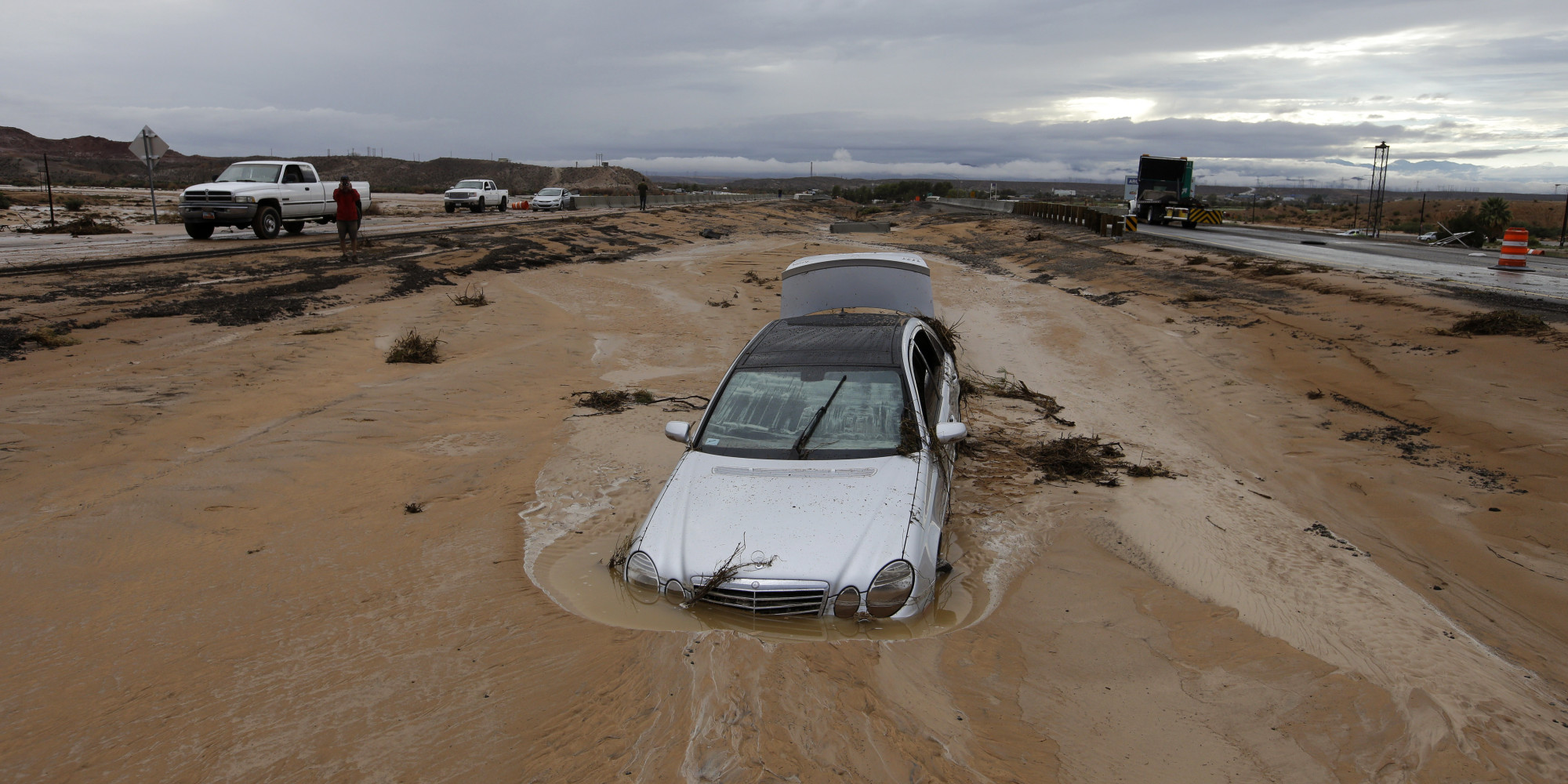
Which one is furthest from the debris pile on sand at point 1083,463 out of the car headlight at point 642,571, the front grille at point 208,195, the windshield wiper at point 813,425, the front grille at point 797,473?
the front grille at point 208,195

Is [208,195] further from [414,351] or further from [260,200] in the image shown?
[414,351]

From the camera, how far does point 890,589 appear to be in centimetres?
431

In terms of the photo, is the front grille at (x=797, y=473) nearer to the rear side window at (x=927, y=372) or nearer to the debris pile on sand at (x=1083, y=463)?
the rear side window at (x=927, y=372)

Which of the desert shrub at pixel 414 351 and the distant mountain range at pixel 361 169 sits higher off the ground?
the distant mountain range at pixel 361 169

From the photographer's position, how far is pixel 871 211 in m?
70.8

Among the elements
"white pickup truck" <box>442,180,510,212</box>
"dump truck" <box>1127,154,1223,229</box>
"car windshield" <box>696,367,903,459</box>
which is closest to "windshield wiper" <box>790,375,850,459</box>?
"car windshield" <box>696,367,903,459</box>

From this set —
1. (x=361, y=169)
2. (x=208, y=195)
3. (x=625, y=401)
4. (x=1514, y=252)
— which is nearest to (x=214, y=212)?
(x=208, y=195)

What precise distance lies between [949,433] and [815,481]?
0.98 metres

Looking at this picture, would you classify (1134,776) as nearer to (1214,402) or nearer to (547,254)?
(1214,402)

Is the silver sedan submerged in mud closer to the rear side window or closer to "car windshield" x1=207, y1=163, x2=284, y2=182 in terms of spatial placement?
the rear side window

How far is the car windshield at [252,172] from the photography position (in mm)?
21656

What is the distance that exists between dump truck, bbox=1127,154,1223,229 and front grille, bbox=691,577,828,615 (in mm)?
38963

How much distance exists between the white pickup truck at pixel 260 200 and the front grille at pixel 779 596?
65.2 feet

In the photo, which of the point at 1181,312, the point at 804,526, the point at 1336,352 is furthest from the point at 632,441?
the point at 1181,312
